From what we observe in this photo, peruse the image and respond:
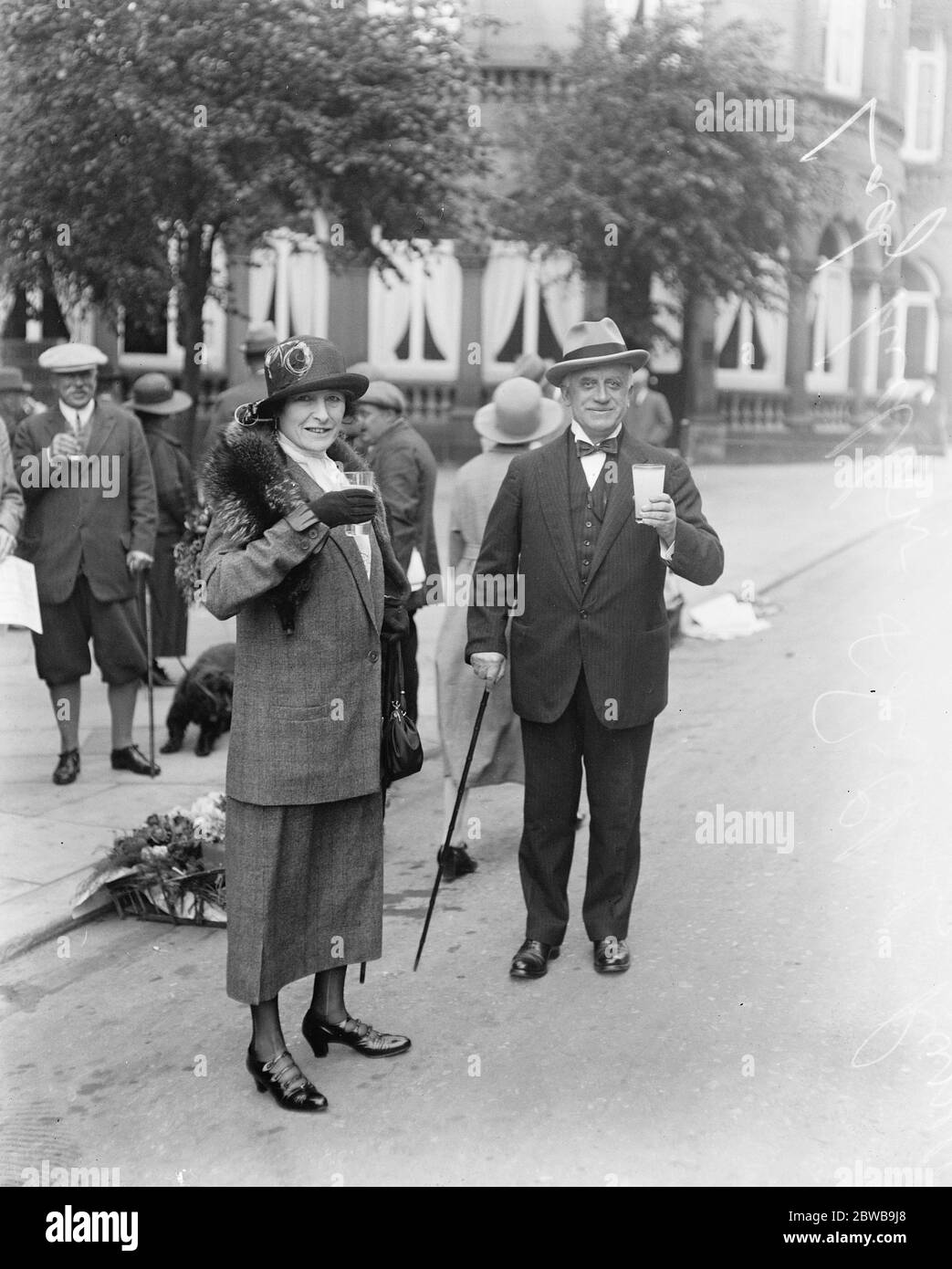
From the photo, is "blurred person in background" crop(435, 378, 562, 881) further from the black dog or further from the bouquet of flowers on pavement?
the black dog

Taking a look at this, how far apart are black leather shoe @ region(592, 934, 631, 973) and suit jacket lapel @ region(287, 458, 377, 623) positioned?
4.98 ft

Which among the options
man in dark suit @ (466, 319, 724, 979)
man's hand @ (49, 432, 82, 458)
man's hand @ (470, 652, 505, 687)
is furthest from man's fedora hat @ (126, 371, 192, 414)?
man's hand @ (470, 652, 505, 687)

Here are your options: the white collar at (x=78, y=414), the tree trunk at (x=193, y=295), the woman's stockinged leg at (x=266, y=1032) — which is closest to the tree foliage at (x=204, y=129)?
the tree trunk at (x=193, y=295)

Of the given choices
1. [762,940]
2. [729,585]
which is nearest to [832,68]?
[729,585]

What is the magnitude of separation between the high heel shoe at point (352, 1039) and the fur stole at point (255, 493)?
1.19 metres

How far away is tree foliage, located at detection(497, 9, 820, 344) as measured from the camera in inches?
767

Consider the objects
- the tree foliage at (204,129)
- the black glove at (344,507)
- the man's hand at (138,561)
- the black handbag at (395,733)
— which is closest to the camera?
the black glove at (344,507)

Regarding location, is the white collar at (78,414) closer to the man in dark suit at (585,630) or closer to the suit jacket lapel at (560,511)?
the man in dark suit at (585,630)

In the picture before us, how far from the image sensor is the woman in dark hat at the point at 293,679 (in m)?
4.03

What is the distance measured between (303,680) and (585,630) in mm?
1156

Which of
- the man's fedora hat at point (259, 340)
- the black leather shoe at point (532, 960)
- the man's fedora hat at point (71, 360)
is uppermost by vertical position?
the man's fedora hat at point (259, 340)

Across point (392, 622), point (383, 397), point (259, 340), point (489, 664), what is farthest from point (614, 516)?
point (259, 340)

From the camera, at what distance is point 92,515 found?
24.5 ft
